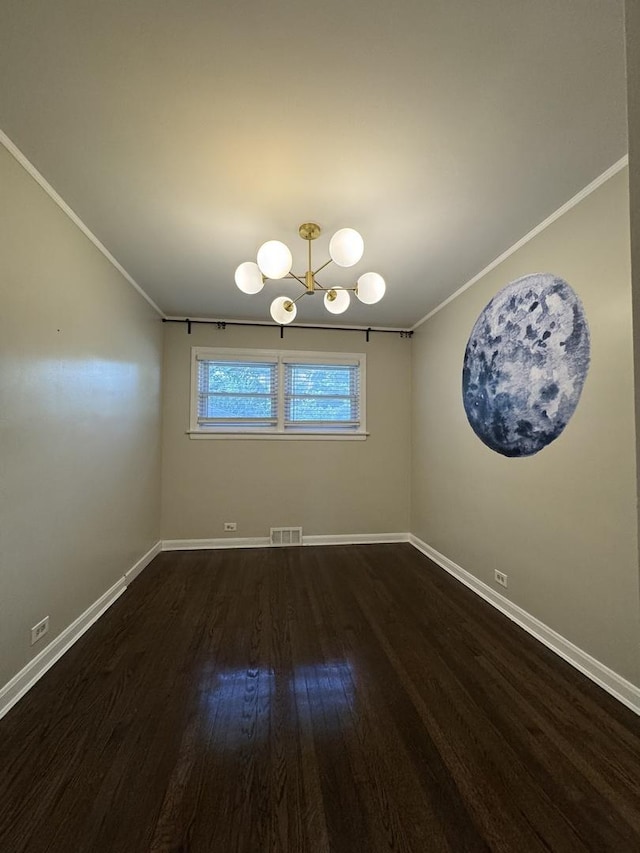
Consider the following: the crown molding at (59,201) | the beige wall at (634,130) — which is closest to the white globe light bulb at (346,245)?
the beige wall at (634,130)

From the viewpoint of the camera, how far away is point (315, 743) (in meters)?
1.44

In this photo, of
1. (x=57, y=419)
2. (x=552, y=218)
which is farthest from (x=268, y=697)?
(x=552, y=218)

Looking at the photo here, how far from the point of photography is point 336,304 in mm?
2354

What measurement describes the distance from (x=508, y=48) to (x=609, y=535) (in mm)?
2178

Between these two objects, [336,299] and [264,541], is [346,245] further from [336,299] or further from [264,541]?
[264,541]

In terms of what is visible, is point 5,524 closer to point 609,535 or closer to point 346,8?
point 346,8

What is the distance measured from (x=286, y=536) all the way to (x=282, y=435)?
1191 mm

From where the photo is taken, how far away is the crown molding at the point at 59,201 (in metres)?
1.60

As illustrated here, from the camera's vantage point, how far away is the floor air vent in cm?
398

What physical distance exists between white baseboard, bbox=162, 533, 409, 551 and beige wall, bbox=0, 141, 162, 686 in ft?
3.01

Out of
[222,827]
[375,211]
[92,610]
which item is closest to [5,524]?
[92,610]

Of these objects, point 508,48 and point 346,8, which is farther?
point 508,48

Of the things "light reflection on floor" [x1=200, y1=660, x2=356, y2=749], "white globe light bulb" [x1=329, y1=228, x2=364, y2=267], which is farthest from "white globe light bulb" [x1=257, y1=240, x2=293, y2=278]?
"light reflection on floor" [x1=200, y1=660, x2=356, y2=749]

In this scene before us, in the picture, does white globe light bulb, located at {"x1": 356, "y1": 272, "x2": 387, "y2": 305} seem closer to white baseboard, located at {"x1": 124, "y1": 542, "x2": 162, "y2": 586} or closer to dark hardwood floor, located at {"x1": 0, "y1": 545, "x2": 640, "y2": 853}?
dark hardwood floor, located at {"x1": 0, "y1": 545, "x2": 640, "y2": 853}
